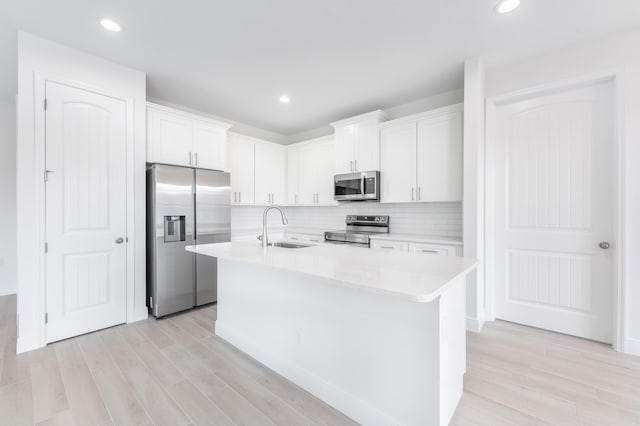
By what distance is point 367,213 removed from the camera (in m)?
4.38

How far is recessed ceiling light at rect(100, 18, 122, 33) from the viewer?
2.19 metres

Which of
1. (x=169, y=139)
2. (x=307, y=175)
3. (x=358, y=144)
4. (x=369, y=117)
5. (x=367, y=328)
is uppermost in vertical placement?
(x=369, y=117)

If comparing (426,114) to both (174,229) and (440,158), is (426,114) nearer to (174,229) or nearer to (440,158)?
(440,158)

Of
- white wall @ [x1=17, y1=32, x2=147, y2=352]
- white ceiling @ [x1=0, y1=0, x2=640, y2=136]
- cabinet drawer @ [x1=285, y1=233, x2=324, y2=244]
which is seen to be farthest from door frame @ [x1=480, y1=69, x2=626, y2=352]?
white wall @ [x1=17, y1=32, x2=147, y2=352]

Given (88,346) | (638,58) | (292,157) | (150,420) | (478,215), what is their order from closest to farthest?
(150,420) < (638,58) < (88,346) < (478,215) < (292,157)

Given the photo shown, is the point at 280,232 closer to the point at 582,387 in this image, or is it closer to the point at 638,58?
the point at 582,387

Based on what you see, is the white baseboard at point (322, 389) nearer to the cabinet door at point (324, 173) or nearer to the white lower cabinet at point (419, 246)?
the white lower cabinet at point (419, 246)

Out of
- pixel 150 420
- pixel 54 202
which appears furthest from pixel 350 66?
pixel 150 420

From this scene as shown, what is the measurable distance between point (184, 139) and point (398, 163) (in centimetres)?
282

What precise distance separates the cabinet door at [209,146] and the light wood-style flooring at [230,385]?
2175 mm

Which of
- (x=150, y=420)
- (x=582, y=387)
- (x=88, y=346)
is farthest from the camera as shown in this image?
(x=88, y=346)

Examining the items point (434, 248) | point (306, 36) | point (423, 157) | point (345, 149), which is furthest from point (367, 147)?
point (306, 36)

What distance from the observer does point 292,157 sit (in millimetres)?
5066

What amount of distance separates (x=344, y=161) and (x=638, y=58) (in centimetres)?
304
